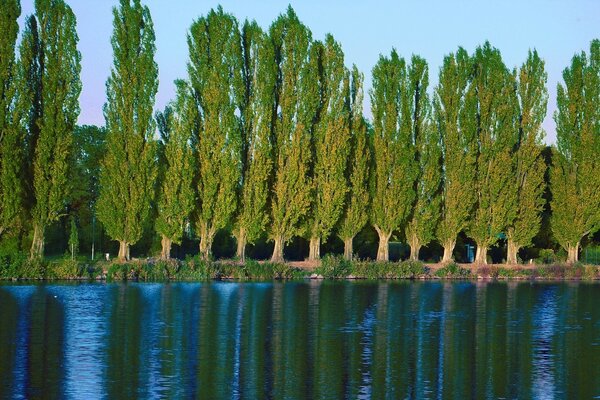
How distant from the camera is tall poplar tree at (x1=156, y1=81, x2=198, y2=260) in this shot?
61969 millimetres

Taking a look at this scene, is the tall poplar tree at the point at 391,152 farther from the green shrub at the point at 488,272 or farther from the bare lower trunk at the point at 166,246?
the bare lower trunk at the point at 166,246

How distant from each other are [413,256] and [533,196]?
957cm

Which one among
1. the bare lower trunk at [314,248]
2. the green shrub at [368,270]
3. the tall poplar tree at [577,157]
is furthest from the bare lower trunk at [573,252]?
the bare lower trunk at [314,248]

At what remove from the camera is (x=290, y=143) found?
65812mm

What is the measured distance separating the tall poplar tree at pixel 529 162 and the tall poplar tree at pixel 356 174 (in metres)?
10.6

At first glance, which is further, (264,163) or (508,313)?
(264,163)

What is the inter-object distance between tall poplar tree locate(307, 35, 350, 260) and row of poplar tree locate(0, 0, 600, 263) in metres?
0.10

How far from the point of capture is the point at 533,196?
70000mm

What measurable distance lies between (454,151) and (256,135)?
46.9 ft

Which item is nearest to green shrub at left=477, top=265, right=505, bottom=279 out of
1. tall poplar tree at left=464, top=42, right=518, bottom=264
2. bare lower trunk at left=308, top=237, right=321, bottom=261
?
tall poplar tree at left=464, top=42, right=518, bottom=264

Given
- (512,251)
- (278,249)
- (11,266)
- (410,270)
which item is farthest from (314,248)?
(11,266)

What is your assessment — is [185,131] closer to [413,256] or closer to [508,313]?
[413,256]

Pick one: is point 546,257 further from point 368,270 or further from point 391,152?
point 368,270

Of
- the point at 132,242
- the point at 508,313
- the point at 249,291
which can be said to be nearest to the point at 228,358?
the point at 508,313
